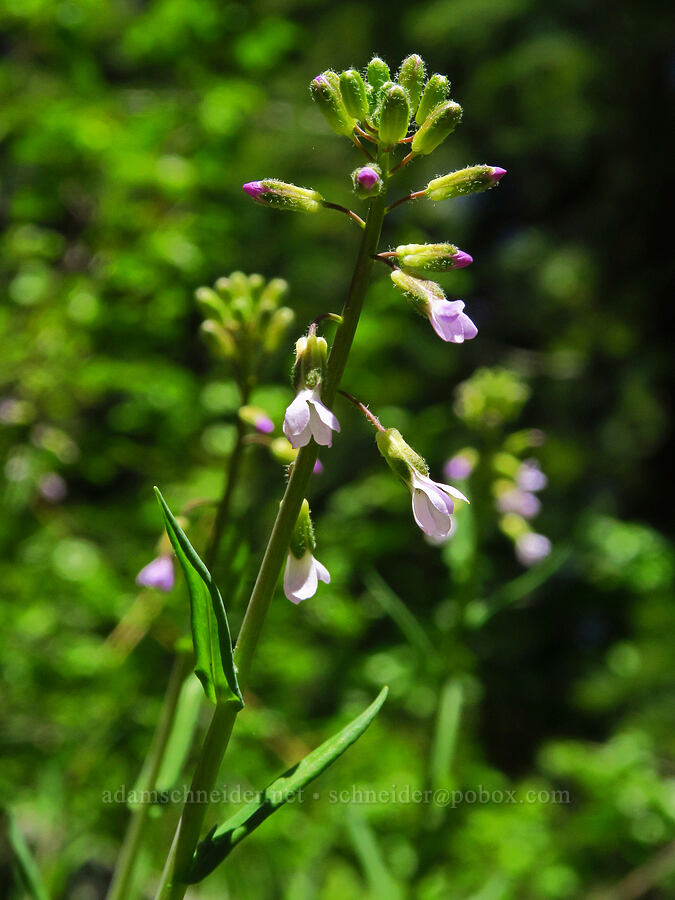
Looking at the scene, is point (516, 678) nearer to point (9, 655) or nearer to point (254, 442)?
point (9, 655)

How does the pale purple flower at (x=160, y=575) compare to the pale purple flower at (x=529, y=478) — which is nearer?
the pale purple flower at (x=160, y=575)

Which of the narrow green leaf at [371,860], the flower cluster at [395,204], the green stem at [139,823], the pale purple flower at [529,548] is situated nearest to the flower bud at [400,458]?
the flower cluster at [395,204]

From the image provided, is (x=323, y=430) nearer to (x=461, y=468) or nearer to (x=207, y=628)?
(x=207, y=628)

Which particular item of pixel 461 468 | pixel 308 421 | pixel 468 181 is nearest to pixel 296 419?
pixel 308 421

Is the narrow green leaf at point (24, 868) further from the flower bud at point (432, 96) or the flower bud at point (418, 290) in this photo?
the flower bud at point (432, 96)

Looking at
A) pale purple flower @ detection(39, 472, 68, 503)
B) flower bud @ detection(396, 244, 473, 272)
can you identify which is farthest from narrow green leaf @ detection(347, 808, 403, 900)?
pale purple flower @ detection(39, 472, 68, 503)

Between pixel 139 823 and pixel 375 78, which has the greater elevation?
pixel 375 78

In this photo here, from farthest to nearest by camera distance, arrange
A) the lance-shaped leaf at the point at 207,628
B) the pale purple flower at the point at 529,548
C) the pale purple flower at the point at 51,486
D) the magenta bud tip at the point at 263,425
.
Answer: the pale purple flower at the point at 51,486
the pale purple flower at the point at 529,548
the magenta bud tip at the point at 263,425
the lance-shaped leaf at the point at 207,628
